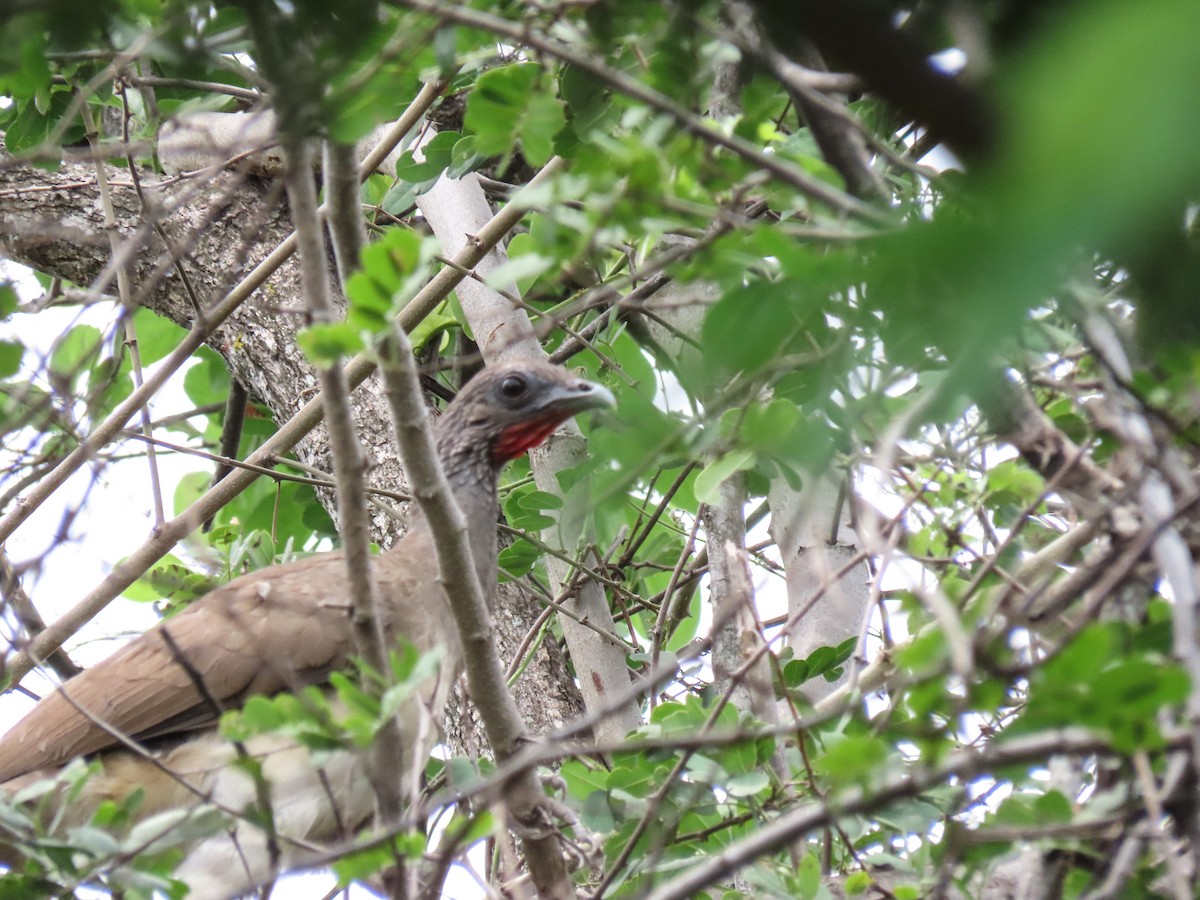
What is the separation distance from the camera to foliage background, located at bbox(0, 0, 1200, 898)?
0.95 meters

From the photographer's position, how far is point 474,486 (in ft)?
15.4

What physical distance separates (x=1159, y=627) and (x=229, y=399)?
205 inches

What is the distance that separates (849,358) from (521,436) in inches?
109

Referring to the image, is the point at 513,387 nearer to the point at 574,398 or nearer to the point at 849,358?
the point at 574,398

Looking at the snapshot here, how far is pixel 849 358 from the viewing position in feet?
6.50

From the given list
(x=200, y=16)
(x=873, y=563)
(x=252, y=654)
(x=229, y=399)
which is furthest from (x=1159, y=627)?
(x=229, y=399)

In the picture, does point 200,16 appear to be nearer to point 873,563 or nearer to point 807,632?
point 873,563

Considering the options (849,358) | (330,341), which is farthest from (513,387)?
(849,358)

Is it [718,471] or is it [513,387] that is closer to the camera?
[718,471]

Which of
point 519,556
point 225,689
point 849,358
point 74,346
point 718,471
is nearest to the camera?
point 849,358

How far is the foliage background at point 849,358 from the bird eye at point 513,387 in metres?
0.29

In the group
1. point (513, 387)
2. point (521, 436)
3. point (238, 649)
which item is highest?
point (513, 387)

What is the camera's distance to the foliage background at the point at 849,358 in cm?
95

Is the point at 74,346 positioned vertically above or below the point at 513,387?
above
